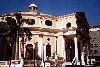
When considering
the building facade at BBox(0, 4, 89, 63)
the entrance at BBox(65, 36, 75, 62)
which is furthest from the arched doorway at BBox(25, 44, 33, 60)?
the entrance at BBox(65, 36, 75, 62)

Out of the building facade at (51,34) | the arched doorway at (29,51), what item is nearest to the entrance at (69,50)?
the building facade at (51,34)

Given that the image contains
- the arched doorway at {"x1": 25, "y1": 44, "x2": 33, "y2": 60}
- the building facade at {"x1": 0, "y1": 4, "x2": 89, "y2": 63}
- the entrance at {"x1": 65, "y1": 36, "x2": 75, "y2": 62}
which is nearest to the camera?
the building facade at {"x1": 0, "y1": 4, "x2": 89, "y2": 63}

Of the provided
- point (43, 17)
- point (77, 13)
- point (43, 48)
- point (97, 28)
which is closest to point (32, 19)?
point (43, 17)

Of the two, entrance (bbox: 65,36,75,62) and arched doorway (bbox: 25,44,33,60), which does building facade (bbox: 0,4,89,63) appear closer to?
arched doorway (bbox: 25,44,33,60)

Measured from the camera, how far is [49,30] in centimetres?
4738

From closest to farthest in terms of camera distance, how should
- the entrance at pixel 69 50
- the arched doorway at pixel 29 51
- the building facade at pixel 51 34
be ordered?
the building facade at pixel 51 34
the arched doorway at pixel 29 51
the entrance at pixel 69 50

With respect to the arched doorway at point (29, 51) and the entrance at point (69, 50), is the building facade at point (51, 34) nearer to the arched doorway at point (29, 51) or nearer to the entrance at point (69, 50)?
the arched doorway at point (29, 51)

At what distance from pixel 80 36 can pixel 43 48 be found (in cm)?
837

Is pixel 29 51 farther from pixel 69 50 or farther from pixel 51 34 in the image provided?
pixel 69 50

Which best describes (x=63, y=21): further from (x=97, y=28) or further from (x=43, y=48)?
(x=97, y=28)

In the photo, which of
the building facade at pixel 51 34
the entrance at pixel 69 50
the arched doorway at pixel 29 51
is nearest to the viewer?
the building facade at pixel 51 34

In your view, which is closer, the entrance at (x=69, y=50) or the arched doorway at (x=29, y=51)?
the arched doorway at (x=29, y=51)

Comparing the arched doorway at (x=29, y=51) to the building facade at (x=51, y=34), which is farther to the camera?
the arched doorway at (x=29, y=51)

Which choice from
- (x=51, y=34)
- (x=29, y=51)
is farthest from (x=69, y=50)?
(x=29, y=51)
